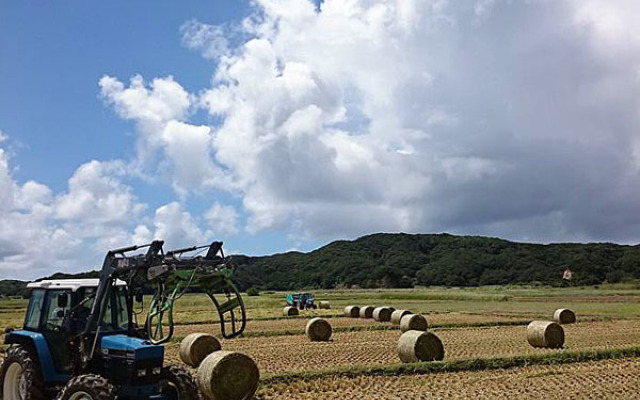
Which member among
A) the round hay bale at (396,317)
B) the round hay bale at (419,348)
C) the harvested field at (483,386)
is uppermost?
the round hay bale at (396,317)

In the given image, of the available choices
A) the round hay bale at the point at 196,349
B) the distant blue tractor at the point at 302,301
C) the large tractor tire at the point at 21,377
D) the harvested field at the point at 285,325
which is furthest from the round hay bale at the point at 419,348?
the distant blue tractor at the point at 302,301

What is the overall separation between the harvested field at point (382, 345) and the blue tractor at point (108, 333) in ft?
23.2

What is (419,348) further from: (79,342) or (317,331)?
(79,342)

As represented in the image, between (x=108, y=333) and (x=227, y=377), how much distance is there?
3.22 metres

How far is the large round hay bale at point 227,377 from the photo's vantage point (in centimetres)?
1287

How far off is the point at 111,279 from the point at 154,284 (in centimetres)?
111

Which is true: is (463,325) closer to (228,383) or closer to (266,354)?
(266,354)

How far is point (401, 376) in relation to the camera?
16969 mm

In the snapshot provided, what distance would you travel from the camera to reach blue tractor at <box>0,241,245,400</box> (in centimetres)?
966

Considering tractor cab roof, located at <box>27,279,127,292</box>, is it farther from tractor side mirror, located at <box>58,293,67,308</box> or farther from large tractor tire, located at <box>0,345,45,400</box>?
large tractor tire, located at <box>0,345,45,400</box>

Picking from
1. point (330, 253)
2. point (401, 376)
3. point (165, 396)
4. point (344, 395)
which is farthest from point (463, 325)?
point (330, 253)

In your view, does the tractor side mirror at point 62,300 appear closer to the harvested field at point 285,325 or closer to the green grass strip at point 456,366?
the green grass strip at point 456,366

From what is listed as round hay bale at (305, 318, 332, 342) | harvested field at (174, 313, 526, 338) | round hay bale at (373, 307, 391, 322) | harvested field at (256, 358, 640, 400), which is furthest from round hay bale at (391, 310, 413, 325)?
harvested field at (256, 358, 640, 400)

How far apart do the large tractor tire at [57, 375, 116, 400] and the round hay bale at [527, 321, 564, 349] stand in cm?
1881
